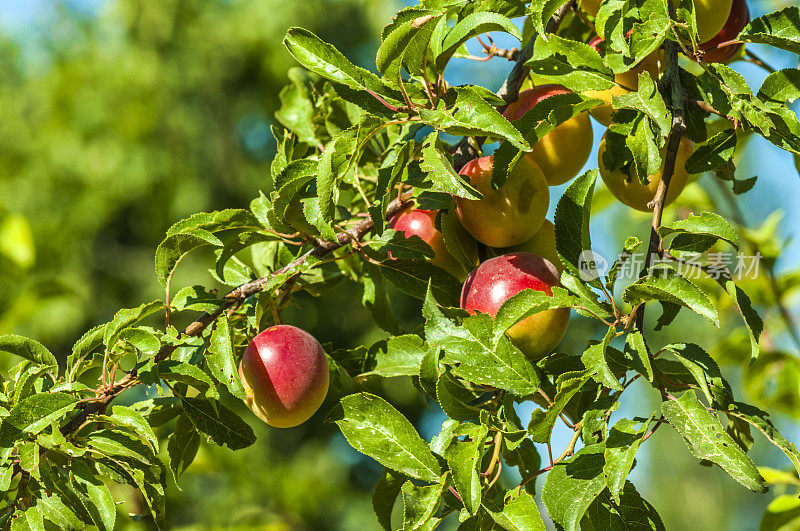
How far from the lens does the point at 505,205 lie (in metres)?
0.67

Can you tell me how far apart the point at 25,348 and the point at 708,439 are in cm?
56

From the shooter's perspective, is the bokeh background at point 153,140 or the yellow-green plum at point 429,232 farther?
the bokeh background at point 153,140

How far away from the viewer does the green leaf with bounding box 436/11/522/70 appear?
539 millimetres

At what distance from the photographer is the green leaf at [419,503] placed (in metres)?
0.53

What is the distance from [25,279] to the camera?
151 centimetres

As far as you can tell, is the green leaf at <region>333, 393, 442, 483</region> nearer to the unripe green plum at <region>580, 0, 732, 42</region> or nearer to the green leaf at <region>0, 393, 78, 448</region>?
the green leaf at <region>0, 393, 78, 448</region>

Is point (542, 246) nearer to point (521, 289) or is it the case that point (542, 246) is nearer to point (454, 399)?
point (521, 289)

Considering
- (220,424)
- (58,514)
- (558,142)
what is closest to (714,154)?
(558,142)

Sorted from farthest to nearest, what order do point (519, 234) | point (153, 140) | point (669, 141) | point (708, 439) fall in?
point (153, 140), point (519, 234), point (669, 141), point (708, 439)

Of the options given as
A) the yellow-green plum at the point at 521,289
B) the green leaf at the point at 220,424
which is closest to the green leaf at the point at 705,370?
the yellow-green plum at the point at 521,289

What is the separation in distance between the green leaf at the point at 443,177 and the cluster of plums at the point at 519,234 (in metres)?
0.12

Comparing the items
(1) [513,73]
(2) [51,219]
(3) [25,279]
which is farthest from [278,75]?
(1) [513,73]

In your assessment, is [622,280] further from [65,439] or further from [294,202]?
[65,439]

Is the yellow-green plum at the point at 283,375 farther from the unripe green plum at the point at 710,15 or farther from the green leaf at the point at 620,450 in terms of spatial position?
the unripe green plum at the point at 710,15
